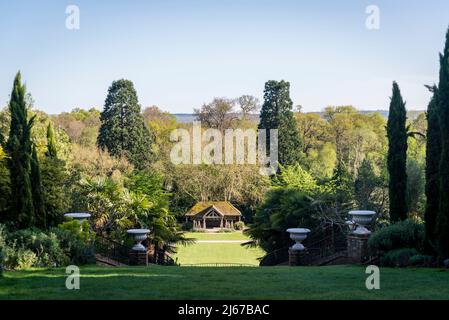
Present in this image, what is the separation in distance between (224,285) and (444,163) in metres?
6.53

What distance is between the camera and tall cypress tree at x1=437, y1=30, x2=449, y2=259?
11500 millimetres

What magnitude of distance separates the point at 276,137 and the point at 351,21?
18673mm

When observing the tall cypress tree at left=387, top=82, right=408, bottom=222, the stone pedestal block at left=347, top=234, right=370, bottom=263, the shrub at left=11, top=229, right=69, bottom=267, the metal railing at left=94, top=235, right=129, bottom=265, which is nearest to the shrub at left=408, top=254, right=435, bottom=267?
the stone pedestal block at left=347, top=234, right=370, bottom=263

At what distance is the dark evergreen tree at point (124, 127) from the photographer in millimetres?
37688

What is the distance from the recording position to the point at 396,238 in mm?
13023

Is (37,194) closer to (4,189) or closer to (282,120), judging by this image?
(4,189)

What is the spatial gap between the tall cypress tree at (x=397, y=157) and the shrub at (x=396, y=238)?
96.7 inches

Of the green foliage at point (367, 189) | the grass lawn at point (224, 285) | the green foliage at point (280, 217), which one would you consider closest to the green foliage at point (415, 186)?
the green foliage at point (367, 189)

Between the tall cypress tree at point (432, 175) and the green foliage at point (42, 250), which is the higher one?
the tall cypress tree at point (432, 175)

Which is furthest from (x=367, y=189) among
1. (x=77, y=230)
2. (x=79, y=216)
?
(x=77, y=230)

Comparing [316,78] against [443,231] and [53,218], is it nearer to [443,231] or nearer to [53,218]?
[53,218]

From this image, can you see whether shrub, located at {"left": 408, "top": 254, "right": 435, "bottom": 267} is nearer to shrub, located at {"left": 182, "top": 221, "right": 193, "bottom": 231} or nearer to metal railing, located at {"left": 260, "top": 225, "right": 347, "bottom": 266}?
metal railing, located at {"left": 260, "top": 225, "right": 347, "bottom": 266}

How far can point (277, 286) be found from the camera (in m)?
8.23

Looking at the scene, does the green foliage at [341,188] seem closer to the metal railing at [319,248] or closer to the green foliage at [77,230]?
the metal railing at [319,248]
